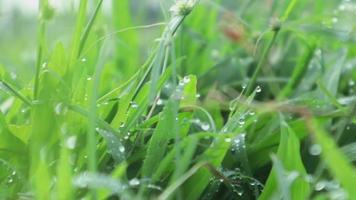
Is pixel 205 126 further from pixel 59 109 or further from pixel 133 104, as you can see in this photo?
Result: pixel 59 109

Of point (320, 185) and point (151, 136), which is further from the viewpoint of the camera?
point (151, 136)

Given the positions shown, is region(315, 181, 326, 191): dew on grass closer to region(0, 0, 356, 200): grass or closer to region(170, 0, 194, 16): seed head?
region(0, 0, 356, 200): grass

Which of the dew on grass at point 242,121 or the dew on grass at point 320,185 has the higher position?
the dew on grass at point 242,121

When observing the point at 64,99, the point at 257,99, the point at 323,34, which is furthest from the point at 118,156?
the point at 257,99

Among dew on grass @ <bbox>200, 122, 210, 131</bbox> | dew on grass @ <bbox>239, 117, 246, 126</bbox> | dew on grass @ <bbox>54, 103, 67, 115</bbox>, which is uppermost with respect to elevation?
dew on grass @ <bbox>54, 103, 67, 115</bbox>

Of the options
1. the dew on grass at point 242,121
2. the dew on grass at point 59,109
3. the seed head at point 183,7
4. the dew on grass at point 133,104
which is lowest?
the dew on grass at point 242,121

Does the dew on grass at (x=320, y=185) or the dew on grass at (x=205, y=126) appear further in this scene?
the dew on grass at (x=205, y=126)

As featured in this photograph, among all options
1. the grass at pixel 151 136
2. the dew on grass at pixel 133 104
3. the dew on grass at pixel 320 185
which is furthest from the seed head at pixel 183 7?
the dew on grass at pixel 320 185

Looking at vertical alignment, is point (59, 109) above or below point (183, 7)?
below

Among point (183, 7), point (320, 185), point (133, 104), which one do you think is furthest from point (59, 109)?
point (320, 185)

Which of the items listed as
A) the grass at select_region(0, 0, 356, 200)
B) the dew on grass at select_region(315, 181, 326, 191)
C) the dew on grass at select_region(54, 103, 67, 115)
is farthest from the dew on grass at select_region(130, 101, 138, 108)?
the dew on grass at select_region(315, 181, 326, 191)

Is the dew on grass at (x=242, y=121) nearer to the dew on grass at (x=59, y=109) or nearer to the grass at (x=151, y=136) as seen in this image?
the grass at (x=151, y=136)
